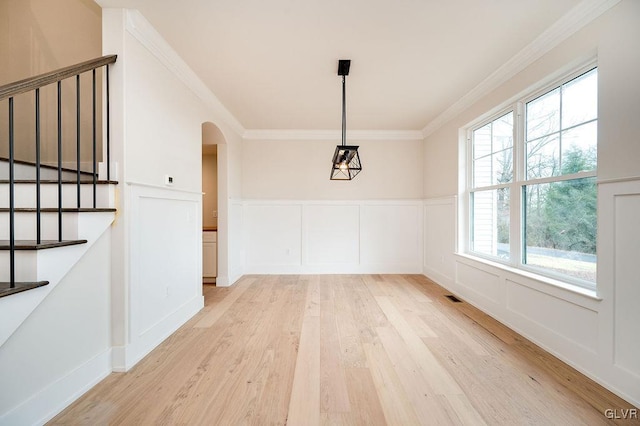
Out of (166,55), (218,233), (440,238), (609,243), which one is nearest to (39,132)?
(166,55)

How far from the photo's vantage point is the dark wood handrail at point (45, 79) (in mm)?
1347

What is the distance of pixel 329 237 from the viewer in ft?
16.5

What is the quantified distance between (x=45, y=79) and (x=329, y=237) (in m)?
4.09

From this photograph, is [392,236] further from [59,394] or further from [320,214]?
[59,394]

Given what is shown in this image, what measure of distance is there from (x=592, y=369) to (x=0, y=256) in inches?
148

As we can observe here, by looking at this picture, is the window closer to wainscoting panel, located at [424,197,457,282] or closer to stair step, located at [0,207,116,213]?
wainscoting panel, located at [424,197,457,282]

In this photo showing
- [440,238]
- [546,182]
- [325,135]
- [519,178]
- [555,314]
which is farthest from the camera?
[325,135]

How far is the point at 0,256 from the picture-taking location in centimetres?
142

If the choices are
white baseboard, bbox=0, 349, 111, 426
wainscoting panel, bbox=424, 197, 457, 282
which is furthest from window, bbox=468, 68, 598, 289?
white baseboard, bbox=0, 349, 111, 426

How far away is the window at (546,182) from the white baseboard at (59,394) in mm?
3661

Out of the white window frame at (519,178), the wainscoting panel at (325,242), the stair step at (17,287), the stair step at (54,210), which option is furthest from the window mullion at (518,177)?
the stair step at (17,287)

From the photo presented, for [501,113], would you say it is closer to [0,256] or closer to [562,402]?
[562,402]

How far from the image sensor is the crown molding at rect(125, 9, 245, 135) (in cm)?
205

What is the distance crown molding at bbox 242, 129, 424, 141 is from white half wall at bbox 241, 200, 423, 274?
3.91 ft
